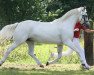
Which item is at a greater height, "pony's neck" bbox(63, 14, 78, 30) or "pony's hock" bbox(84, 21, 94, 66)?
"pony's neck" bbox(63, 14, 78, 30)

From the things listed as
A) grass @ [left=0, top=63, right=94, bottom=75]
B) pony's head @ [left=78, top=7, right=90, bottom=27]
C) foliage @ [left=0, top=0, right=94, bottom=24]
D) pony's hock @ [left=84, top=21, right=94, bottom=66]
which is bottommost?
grass @ [left=0, top=63, right=94, bottom=75]

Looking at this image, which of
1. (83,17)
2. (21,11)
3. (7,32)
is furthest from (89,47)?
(21,11)

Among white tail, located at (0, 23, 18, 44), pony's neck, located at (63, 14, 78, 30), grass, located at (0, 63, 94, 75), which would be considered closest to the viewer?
grass, located at (0, 63, 94, 75)

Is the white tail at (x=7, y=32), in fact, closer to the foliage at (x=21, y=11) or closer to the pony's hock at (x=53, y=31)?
the pony's hock at (x=53, y=31)

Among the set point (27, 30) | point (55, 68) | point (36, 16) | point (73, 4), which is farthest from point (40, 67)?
point (73, 4)

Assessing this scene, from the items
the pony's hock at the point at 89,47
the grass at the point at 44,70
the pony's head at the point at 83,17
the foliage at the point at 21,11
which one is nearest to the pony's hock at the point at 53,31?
the pony's head at the point at 83,17

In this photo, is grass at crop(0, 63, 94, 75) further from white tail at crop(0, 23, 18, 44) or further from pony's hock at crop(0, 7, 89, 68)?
white tail at crop(0, 23, 18, 44)

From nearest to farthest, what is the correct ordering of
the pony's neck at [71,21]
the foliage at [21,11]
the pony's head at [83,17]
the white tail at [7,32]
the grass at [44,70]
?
the grass at [44,70] < the pony's neck at [71,21] < the pony's head at [83,17] < the white tail at [7,32] < the foliage at [21,11]

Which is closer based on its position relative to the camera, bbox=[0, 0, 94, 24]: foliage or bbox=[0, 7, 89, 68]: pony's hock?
bbox=[0, 7, 89, 68]: pony's hock

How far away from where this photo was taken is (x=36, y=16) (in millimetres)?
28734

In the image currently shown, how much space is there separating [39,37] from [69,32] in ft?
2.98

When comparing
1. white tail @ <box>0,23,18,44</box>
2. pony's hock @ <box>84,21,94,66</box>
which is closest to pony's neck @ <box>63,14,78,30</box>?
pony's hock @ <box>84,21,94,66</box>

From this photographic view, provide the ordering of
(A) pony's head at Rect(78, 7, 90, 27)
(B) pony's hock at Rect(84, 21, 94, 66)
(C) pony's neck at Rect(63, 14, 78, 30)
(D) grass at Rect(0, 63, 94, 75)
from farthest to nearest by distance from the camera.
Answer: (B) pony's hock at Rect(84, 21, 94, 66)
(A) pony's head at Rect(78, 7, 90, 27)
(C) pony's neck at Rect(63, 14, 78, 30)
(D) grass at Rect(0, 63, 94, 75)

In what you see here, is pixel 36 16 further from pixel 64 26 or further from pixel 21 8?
pixel 64 26
